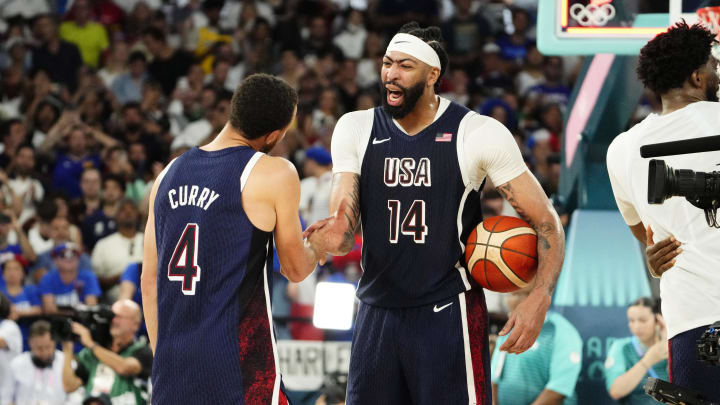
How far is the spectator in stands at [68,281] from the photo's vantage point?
10188 millimetres

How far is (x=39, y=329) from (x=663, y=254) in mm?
6343

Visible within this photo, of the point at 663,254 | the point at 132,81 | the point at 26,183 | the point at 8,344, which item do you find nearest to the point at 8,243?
the point at 26,183

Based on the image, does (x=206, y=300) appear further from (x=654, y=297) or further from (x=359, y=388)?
(x=654, y=297)

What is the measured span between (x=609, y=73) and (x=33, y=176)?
23.5 feet

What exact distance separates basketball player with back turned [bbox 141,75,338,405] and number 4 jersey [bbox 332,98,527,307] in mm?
651

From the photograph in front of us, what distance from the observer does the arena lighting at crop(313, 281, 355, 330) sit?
614 centimetres

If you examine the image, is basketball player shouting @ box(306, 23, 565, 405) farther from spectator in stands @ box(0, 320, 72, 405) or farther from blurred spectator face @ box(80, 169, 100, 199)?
blurred spectator face @ box(80, 169, 100, 199)

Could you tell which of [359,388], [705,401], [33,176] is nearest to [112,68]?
[33,176]

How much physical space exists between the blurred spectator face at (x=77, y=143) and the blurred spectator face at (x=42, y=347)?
3.93 m

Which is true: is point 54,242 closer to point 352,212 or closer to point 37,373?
point 37,373

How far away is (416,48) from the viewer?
5113 millimetres

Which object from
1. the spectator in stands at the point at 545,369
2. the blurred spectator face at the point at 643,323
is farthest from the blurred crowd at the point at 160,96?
the blurred spectator face at the point at 643,323

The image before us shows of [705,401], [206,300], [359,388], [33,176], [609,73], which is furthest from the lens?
[33,176]

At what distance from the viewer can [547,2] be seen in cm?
675
